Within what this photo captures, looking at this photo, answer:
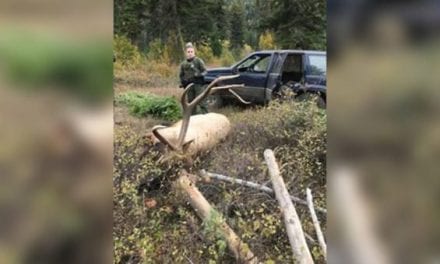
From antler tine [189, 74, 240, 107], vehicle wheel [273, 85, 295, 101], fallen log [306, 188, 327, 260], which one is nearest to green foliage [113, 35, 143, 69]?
antler tine [189, 74, 240, 107]

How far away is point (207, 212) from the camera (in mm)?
1709

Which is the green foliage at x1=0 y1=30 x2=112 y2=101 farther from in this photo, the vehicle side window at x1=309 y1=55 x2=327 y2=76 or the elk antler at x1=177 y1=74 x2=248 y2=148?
the vehicle side window at x1=309 y1=55 x2=327 y2=76

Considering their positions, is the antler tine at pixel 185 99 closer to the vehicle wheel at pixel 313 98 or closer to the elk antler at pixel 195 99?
the elk antler at pixel 195 99

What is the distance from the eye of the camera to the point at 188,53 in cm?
166

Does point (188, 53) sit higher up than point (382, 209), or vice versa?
point (188, 53)

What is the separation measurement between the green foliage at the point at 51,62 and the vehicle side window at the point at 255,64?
49 centimetres

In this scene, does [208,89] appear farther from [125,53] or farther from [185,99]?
[125,53]

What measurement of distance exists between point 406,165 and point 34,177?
964 mm

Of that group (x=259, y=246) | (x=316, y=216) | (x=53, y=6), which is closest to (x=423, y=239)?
(x=316, y=216)

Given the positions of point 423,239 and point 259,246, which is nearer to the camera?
point 423,239

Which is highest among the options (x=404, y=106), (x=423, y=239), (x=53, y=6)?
(x=53, y=6)

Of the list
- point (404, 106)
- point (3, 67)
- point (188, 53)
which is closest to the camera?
point (3, 67)

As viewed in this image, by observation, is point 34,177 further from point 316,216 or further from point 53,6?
point 316,216

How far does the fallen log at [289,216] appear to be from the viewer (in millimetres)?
1710
